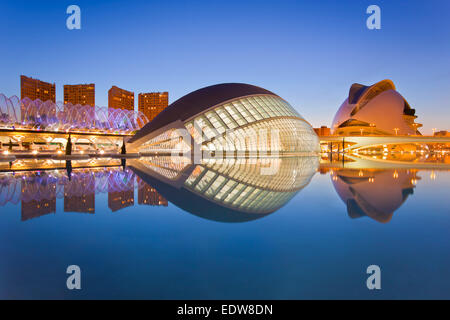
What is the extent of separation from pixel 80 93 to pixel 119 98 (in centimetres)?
2907

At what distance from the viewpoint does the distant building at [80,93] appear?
161 m

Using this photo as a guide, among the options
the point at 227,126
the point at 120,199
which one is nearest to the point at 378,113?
the point at 227,126

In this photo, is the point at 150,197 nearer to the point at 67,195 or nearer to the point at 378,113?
the point at 67,195

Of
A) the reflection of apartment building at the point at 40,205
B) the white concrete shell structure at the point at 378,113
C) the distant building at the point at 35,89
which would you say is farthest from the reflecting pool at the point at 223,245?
the distant building at the point at 35,89

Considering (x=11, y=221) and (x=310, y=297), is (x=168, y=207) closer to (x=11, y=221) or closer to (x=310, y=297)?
(x=11, y=221)

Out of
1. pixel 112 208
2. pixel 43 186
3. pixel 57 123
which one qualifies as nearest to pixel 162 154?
pixel 43 186

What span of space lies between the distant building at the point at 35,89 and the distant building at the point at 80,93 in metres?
9.24

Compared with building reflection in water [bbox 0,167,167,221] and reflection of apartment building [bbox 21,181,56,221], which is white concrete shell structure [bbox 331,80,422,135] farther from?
reflection of apartment building [bbox 21,181,56,221]

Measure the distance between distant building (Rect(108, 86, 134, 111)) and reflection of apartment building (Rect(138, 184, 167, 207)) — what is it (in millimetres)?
157926

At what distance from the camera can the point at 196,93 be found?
33.0 m

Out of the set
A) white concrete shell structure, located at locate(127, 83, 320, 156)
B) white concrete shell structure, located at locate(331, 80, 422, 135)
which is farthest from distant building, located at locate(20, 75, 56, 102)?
white concrete shell structure, located at locate(331, 80, 422, 135)

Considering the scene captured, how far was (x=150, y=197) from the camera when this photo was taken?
825 centimetres

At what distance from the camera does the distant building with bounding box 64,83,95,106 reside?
161 m

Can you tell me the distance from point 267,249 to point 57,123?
229ft
